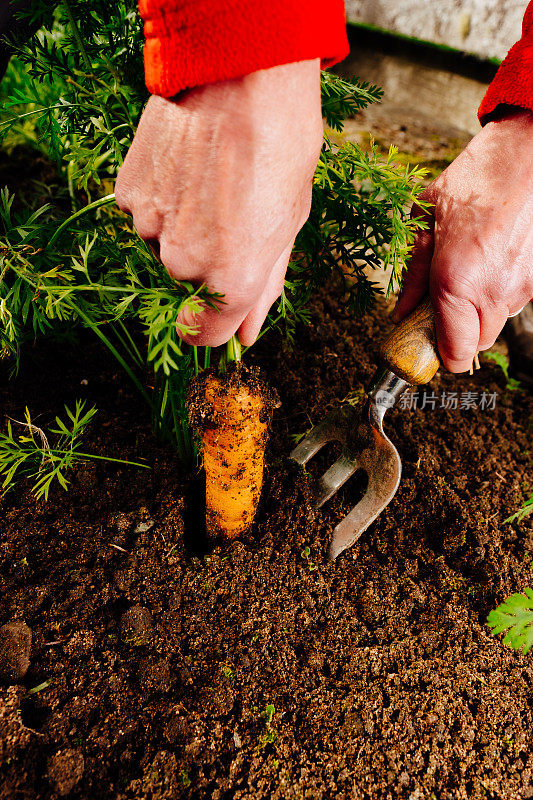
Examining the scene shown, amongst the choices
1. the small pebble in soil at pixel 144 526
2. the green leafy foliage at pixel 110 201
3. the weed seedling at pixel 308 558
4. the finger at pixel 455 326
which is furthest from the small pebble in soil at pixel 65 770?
the finger at pixel 455 326

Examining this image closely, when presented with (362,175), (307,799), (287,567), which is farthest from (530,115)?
(307,799)

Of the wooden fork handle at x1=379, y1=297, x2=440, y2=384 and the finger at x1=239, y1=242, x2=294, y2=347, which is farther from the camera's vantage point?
the wooden fork handle at x1=379, y1=297, x2=440, y2=384

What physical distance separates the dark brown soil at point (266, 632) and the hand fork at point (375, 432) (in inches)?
2.5

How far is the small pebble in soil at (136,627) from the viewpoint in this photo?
1140 mm

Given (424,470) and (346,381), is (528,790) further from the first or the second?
(346,381)

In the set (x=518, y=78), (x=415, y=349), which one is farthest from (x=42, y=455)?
(x=518, y=78)

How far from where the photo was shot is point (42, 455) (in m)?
1.32

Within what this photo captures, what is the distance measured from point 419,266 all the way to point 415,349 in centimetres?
22

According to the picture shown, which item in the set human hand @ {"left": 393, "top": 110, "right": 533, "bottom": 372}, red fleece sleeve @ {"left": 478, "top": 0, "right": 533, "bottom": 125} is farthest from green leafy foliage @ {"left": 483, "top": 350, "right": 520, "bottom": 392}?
red fleece sleeve @ {"left": 478, "top": 0, "right": 533, "bottom": 125}

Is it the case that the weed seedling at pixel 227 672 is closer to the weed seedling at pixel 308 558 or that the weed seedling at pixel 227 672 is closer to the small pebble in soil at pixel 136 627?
the small pebble in soil at pixel 136 627

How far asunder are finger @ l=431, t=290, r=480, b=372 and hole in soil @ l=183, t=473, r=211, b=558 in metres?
0.73

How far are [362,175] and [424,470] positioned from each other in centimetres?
80

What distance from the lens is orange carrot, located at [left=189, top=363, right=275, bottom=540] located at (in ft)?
3.73

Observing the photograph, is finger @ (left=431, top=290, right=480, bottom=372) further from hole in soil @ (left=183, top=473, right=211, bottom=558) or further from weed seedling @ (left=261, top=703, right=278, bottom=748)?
weed seedling @ (left=261, top=703, right=278, bottom=748)
